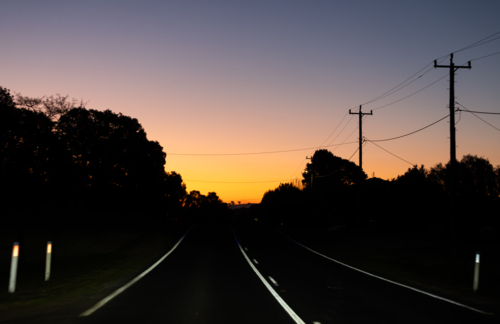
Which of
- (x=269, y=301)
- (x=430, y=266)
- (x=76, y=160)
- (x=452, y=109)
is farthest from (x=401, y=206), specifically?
(x=269, y=301)

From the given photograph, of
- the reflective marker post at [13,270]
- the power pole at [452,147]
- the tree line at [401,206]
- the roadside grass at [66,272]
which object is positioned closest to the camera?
the roadside grass at [66,272]

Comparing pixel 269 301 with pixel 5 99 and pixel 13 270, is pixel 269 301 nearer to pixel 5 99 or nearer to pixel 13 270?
pixel 13 270

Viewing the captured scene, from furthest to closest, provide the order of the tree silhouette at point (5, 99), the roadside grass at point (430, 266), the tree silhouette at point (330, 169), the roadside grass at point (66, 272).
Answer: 1. the tree silhouette at point (330, 169)
2. the tree silhouette at point (5, 99)
3. the roadside grass at point (430, 266)
4. the roadside grass at point (66, 272)

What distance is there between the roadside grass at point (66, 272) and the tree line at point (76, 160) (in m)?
13.0

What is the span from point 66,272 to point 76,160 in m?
36.9

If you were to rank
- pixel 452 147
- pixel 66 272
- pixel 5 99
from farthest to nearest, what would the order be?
pixel 5 99 < pixel 452 147 < pixel 66 272

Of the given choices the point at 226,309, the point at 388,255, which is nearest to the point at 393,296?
the point at 226,309

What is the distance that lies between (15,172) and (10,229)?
458 inches

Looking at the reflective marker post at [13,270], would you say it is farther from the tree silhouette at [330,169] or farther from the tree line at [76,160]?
the tree silhouette at [330,169]

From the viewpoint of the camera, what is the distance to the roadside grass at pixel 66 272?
33.6ft

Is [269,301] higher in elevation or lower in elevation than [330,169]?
lower

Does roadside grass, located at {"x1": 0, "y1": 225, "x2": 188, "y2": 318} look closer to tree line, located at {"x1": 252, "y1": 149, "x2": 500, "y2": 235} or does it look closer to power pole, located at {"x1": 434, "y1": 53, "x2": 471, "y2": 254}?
power pole, located at {"x1": 434, "y1": 53, "x2": 471, "y2": 254}

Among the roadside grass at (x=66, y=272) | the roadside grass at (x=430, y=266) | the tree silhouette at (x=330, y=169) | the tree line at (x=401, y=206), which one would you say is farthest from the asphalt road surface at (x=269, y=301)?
the tree silhouette at (x=330, y=169)

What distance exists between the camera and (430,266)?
21.0 metres
